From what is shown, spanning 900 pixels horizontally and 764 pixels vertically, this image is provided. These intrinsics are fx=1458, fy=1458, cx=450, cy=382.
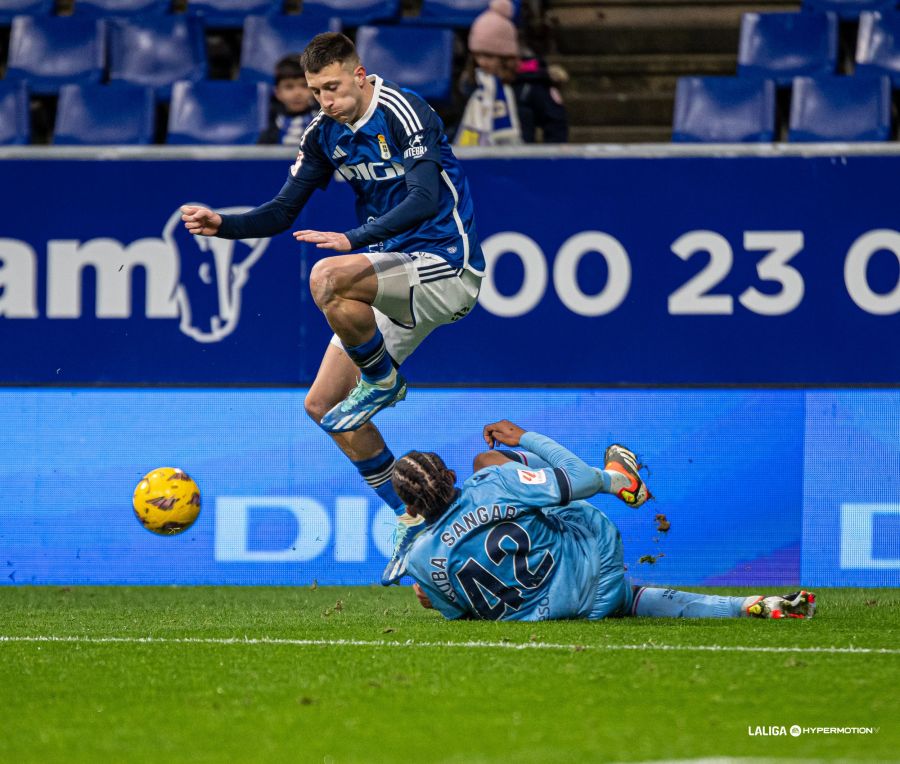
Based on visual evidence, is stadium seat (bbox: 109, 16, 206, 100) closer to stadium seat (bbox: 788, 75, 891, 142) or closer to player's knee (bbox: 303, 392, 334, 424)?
stadium seat (bbox: 788, 75, 891, 142)

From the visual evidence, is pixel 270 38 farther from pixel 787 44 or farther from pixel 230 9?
pixel 787 44

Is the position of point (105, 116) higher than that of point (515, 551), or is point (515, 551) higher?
point (105, 116)

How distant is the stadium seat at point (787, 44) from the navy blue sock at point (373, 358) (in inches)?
187

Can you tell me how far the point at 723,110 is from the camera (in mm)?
9789

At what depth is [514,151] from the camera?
8.73 metres

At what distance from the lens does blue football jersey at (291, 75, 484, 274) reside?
6430 mm

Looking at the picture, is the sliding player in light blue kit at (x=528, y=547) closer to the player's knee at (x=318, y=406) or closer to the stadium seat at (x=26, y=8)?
the player's knee at (x=318, y=406)

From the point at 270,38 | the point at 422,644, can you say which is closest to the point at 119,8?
the point at 270,38

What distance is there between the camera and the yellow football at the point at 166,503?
7664 mm

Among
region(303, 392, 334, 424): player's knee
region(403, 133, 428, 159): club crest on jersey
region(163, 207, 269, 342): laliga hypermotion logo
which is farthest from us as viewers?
region(163, 207, 269, 342): laliga hypermotion logo

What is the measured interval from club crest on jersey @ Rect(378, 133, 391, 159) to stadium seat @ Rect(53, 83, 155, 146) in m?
3.93

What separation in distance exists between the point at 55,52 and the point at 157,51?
2.57 feet

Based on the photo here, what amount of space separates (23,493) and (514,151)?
3590 millimetres

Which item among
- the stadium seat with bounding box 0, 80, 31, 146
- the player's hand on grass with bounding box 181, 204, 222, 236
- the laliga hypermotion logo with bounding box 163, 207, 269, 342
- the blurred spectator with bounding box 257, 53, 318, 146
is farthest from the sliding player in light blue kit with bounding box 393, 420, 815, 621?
the stadium seat with bounding box 0, 80, 31, 146
